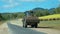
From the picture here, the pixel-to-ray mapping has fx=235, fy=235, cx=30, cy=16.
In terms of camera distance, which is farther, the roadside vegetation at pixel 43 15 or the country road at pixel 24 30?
the roadside vegetation at pixel 43 15

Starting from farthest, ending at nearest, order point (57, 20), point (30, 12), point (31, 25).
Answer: point (57, 20), point (31, 25), point (30, 12)

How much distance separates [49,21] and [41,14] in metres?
11.5

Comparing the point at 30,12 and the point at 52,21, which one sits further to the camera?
the point at 52,21

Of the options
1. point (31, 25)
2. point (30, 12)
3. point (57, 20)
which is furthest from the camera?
point (57, 20)

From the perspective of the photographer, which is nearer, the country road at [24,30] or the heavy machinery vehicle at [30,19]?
the country road at [24,30]

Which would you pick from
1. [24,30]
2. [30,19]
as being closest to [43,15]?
[30,19]

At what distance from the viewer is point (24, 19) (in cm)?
Answer: 2611

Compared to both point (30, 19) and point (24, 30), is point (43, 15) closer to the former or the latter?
point (30, 19)

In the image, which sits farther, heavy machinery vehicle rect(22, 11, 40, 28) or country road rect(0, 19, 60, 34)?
heavy machinery vehicle rect(22, 11, 40, 28)

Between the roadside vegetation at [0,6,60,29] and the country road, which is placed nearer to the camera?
the country road

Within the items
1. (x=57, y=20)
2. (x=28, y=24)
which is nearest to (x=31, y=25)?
(x=28, y=24)

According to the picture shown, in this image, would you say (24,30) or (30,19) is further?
(30,19)

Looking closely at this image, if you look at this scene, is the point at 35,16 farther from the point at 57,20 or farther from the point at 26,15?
the point at 57,20

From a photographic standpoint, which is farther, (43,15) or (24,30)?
(43,15)
